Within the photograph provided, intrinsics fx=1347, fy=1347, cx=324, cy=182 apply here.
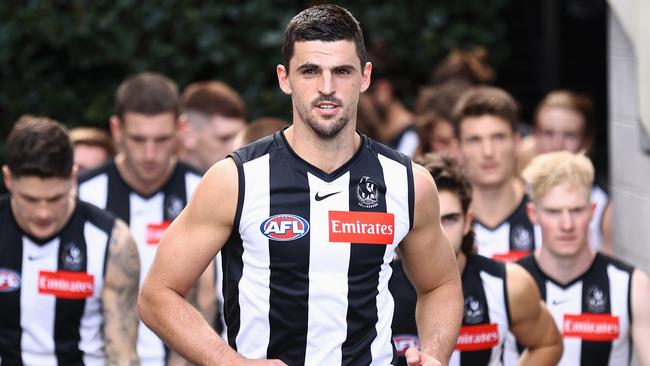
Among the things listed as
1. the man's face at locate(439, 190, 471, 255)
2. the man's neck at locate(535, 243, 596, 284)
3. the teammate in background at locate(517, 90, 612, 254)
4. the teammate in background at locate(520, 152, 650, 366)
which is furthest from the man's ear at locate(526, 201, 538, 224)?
the teammate in background at locate(517, 90, 612, 254)

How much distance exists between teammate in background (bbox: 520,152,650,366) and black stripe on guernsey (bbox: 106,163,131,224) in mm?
2196

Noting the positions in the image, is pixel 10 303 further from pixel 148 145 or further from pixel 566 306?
pixel 566 306

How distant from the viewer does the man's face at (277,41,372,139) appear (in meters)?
4.36

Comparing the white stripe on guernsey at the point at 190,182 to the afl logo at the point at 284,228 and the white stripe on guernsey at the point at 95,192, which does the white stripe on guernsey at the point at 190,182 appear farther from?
the afl logo at the point at 284,228

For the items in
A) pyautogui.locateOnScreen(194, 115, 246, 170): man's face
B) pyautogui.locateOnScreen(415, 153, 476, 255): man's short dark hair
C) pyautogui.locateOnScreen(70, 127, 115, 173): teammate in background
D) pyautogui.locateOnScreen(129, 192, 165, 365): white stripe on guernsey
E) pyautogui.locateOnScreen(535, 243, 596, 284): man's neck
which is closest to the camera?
pyautogui.locateOnScreen(415, 153, 476, 255): man's short dark hair

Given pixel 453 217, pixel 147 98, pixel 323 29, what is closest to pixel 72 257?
pixel 147 98

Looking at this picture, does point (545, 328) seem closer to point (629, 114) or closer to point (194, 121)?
point (629, 114)

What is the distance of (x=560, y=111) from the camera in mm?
8469

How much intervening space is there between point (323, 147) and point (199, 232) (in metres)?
0.50

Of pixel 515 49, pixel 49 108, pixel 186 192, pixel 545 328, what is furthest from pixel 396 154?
pixel 515 49

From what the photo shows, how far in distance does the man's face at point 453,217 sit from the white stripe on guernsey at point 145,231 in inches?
78.9

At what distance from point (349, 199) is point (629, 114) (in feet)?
10.9

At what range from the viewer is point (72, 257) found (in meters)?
6.27

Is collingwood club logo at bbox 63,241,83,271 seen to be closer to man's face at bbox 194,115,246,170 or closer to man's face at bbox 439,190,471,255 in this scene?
man's face at bbox 439,190,471,255
